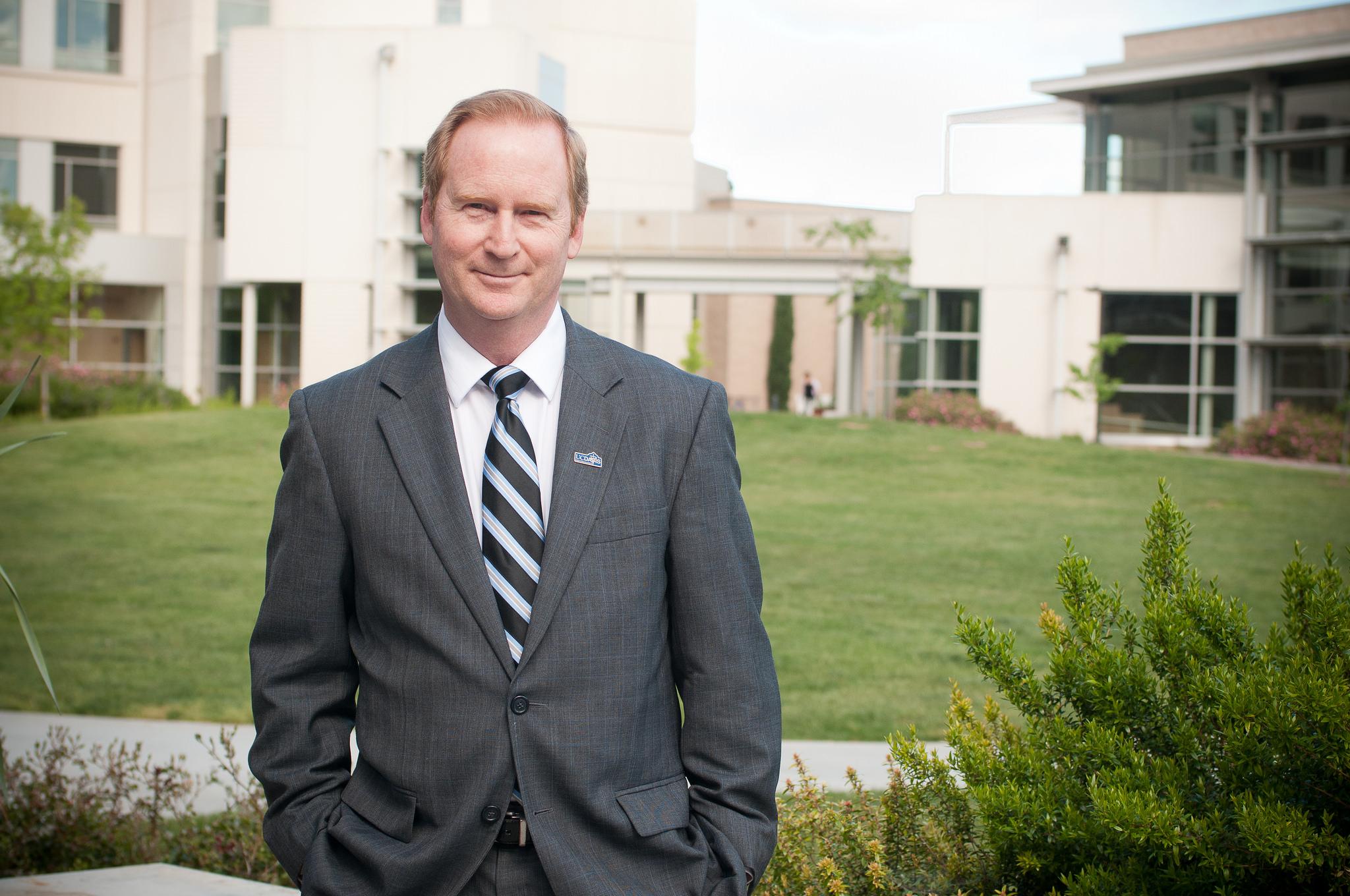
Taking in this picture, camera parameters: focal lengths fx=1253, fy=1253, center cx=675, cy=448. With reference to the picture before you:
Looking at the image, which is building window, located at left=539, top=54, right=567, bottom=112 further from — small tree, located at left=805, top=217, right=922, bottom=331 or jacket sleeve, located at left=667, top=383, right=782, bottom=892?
jacket sleeve, located at left=667, top=383, right=782, bottom=892

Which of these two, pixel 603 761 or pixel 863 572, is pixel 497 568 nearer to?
pixel 603 761

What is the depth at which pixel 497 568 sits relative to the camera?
2365mm

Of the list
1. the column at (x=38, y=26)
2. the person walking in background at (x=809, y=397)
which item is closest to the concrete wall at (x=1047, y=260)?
the person walking in background at (x=809, y=397)

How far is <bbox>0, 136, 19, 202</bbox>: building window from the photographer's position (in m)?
37.3

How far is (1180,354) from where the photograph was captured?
99.7 ft

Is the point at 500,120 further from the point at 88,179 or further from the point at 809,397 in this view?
the point at 88,179

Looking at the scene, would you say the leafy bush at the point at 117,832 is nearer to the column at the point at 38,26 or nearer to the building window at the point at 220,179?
the building window at the point at 220,179

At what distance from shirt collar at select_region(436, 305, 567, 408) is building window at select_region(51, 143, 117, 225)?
131 feet

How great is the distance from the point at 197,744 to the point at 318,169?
28972 millimetres

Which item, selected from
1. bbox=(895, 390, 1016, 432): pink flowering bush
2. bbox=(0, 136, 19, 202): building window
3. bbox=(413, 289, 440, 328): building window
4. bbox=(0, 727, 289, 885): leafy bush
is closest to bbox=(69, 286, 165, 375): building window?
bbox=(0, 136, 19, 202): building window

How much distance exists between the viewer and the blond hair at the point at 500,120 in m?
2.38

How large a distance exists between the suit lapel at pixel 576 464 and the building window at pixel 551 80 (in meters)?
33.8

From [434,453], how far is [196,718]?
266 inches

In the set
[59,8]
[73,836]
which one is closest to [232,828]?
[73,836]
